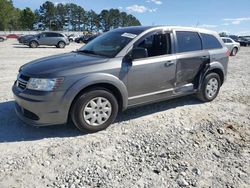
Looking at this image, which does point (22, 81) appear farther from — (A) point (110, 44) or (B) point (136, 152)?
(B) point (136, 152)

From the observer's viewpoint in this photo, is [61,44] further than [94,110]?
Yes

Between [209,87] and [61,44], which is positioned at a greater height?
[61,44]

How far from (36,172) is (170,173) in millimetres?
1684

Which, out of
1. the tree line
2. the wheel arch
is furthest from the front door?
the tree line

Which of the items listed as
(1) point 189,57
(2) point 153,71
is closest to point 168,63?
(2) point 153,71

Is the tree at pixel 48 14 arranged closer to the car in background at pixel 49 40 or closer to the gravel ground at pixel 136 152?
the car in background at pixel 49 40

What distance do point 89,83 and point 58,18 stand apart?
112944 millimetres

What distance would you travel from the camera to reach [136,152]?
387 cm

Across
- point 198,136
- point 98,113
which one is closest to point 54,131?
point 98,113

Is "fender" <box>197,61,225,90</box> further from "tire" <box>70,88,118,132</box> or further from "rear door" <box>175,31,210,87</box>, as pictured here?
"tire" <box>70,88,118,132</box>

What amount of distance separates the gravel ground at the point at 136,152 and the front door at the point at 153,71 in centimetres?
51

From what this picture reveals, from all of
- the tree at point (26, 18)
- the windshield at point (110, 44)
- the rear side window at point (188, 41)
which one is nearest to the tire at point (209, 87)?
the rear side window at point (188, 41)

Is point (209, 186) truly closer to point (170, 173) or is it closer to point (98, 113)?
point (170, 173)

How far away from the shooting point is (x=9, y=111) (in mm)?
5316
